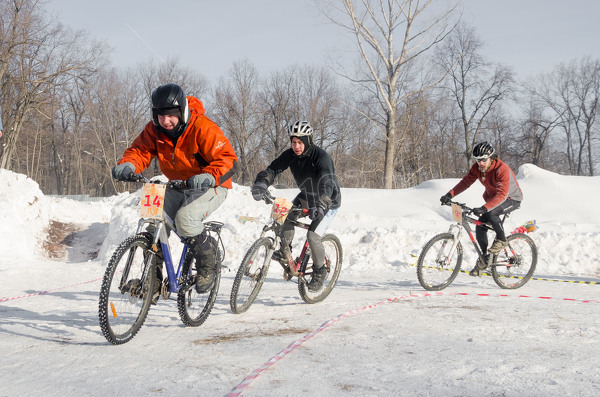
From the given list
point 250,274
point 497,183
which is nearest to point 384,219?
point 497,183

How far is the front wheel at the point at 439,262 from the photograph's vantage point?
23.2 feet

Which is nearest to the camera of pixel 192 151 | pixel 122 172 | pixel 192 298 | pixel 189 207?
pixel 122 172

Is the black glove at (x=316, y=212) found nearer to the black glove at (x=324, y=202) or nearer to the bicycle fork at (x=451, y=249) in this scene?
the black glove at (x=324, y=202)

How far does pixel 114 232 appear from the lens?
13.2 meters

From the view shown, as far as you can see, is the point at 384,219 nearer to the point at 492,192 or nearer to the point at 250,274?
the point at 492,192

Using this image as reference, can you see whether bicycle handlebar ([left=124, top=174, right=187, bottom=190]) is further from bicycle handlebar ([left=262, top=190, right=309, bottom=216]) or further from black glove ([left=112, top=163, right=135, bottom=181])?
bicycle handlebar ([left=262, top=190, right=309, bottom=216])

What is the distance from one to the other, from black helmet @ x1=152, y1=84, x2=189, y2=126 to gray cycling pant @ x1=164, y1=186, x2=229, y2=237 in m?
0.68

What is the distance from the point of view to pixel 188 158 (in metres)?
4.59

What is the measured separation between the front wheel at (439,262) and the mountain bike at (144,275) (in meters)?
3.60

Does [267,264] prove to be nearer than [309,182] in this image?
Yes

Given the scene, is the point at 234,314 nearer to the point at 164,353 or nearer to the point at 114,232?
the point at 164,353

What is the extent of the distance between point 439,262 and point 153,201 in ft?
14.8

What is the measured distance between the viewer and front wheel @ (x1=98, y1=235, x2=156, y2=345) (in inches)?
148

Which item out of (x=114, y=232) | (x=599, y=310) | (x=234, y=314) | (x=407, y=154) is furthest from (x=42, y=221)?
(x=407, y=154)
